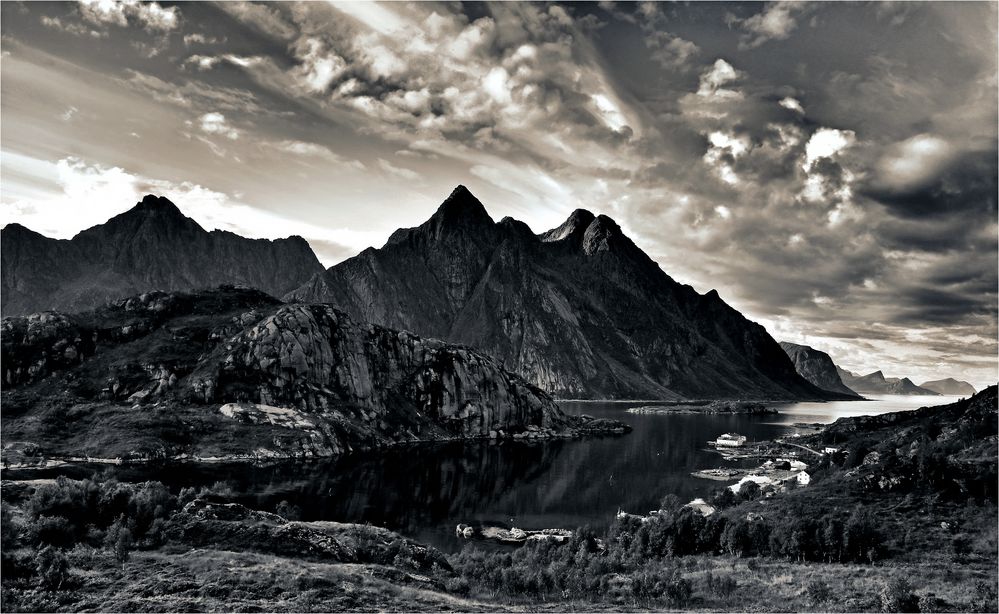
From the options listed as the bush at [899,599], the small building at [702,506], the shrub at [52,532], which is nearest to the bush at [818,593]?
the bush at [899,599]

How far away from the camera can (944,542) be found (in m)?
62.2

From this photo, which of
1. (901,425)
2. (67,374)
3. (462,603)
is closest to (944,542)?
(462,603)

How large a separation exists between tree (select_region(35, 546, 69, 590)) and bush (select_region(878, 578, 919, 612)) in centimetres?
5113

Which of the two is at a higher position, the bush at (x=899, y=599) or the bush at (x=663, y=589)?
the bush at (x=899, y=599)

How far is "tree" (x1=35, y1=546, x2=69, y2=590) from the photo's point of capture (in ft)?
96.4

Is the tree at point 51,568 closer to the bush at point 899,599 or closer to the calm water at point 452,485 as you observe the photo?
the bush at point 899,599

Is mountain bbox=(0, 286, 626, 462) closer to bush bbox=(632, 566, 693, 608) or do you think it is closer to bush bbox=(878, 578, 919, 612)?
bush bbox=(632, 566, 693, 608)

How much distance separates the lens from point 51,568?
98.0ft

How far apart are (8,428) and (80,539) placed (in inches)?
5573

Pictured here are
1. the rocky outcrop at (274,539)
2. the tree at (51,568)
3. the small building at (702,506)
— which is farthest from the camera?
the small building at (702,506)

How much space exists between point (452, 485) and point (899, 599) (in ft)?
331

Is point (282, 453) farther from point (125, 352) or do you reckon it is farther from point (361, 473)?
point (125, 352)

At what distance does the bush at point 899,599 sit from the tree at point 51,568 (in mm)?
51130

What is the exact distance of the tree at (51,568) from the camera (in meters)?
29.4
